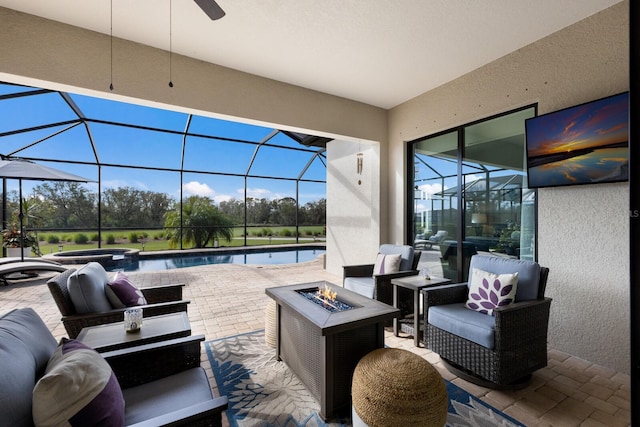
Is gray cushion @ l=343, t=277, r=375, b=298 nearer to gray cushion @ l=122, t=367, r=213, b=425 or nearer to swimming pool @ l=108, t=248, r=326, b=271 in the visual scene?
gray cushion @ l=122, t=367, r=213, b=425

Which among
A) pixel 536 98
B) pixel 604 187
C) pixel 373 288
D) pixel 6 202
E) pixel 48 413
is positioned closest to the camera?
pixel 48 413

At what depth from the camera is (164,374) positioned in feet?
5.14

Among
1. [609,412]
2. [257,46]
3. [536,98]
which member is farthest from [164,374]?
[536,98]

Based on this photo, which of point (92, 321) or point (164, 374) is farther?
point (92, 321)

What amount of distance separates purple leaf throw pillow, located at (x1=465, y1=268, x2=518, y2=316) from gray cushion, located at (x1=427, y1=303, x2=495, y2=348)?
0.07 m

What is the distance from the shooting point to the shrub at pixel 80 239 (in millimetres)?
8856

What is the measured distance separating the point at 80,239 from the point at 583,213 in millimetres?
11871

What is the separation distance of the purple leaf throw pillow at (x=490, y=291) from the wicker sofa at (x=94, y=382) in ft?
7.22

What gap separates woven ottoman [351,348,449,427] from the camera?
57.4 inches

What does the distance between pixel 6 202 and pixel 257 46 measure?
7685 millimetres

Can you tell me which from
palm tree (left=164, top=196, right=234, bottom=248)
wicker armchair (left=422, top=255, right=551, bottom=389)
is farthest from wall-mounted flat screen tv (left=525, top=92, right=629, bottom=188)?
palm tree (left=164, top=196, right=234, bottom=248)

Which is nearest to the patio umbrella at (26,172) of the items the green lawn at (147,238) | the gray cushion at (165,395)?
the green lawn at (147,238)

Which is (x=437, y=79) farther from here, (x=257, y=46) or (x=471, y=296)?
(x=471, y=296)

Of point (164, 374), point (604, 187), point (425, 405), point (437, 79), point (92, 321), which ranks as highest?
point (437, 79)
